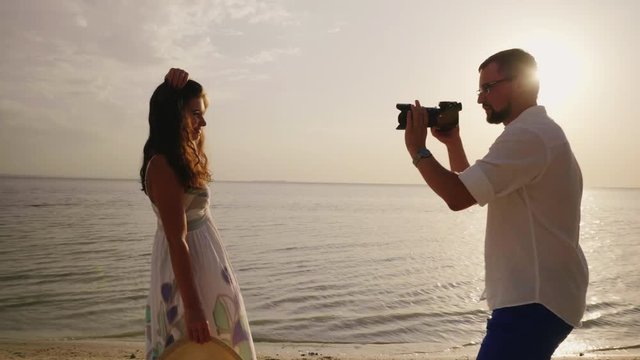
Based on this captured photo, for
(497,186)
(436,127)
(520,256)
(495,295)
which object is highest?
(436,127)

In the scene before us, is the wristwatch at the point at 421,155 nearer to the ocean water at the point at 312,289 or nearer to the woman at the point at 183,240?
the woman at the point at 183,240

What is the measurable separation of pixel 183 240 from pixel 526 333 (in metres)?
1.57

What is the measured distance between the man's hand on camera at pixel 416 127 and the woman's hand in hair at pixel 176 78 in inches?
44.8

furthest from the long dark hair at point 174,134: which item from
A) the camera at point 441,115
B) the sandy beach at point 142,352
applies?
the sandy beach at point 142,352

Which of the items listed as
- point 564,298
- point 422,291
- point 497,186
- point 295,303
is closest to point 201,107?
point 497,186

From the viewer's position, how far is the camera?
2537 millimetres

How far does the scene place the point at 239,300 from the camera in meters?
2.93

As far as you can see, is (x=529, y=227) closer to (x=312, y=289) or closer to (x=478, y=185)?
(x=478, y=185)

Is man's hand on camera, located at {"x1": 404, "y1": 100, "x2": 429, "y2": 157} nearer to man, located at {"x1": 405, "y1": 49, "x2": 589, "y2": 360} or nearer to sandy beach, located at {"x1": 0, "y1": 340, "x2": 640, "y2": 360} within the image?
man, located at {"x1": 405, "y1": 49, "x2": 589, "y2": 360}

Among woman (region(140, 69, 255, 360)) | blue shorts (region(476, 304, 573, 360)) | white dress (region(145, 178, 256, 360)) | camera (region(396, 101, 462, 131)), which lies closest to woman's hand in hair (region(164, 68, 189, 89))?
woman (region(140, 69, 255, 360))

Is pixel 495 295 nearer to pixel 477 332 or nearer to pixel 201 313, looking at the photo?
pixel 201 313

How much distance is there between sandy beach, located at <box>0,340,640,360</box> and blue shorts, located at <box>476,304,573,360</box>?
5609 mm

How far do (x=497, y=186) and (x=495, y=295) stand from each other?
1.56ft

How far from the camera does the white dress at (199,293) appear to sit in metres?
2.77
